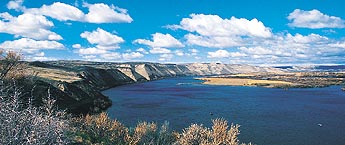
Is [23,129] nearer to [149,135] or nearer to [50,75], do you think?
[149,135]

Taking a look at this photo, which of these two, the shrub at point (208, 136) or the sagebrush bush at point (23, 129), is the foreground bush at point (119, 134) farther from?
the sagebrush bush at point (23, 129)

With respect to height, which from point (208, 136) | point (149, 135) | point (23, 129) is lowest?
point (149, 135)


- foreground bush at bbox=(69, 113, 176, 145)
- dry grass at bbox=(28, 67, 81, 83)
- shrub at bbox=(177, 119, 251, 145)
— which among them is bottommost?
foreground bush at bbox=(69, 113, 176, 145)

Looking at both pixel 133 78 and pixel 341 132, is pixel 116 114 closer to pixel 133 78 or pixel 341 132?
pixel 341 132

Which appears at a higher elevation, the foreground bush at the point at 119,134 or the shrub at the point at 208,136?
the shrub at the point at 208,136

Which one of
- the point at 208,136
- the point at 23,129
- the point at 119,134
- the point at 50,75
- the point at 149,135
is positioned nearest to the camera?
the point at 23,129

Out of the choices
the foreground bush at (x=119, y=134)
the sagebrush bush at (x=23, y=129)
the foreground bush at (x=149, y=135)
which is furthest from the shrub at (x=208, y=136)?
the sagebrush bush at (x=23, y=129)

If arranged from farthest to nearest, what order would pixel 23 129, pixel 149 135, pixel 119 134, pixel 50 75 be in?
pixel 50 75 → pixel 149 135 → pixel 119 134 → pixel 23 129

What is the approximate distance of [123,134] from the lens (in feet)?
106

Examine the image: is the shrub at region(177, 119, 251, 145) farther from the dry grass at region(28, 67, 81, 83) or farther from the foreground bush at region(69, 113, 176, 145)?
the dry grass at region(28, 67, 81, 83)

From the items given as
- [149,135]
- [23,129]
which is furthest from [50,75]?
[23,129]

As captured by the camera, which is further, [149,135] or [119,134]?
[149,135]

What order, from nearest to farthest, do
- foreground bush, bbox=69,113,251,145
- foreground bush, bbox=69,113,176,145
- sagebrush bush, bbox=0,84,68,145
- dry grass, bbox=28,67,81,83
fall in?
sagebrush bush, bbox=0,84,68,145 → foreground bush, bbox=69,113,251,145 → foreground bush, bbox=69,113,176,145 → dry grass, bbox=28,67,81,83

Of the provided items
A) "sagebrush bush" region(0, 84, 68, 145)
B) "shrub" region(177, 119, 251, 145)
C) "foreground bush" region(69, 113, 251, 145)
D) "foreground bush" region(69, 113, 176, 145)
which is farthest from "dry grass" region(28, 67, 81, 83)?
"sagebrush bush" region(0, 84, 68, 145)
